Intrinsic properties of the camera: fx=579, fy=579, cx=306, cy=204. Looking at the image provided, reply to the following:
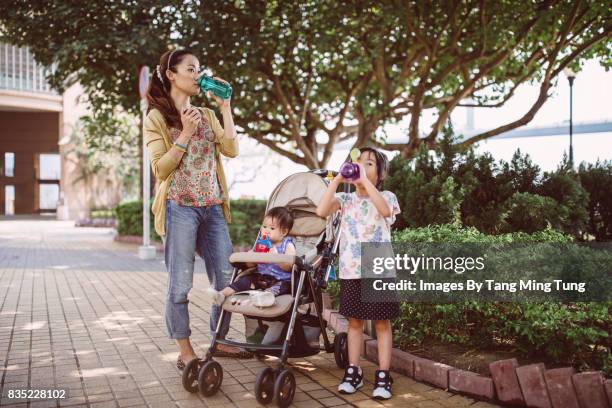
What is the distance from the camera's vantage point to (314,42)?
1062 cm

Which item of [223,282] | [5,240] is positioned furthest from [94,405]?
[5,240]

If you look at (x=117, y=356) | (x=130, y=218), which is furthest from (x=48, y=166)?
(x=117, y=356)

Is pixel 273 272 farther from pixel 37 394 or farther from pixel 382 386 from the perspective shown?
pixel 37 394

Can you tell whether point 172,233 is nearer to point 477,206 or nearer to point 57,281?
point 477,206

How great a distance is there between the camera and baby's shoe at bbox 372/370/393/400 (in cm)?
353

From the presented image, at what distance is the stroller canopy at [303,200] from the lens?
4.56 meters

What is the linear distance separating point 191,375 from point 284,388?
2.10ft

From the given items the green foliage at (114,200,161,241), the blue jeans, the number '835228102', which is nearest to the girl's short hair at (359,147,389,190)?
the blue jeans

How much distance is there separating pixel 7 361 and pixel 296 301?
2.38 metres

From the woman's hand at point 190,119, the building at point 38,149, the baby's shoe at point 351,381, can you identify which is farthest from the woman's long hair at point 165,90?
the building at point 38,149

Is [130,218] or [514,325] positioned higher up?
[130,218]

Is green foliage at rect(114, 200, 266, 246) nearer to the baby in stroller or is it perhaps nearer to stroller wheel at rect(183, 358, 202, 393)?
the baby in stroller

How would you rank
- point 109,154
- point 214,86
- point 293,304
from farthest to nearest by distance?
point 109,154, point 293,304, point 214,86

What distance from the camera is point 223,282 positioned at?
403 centimetres
